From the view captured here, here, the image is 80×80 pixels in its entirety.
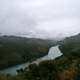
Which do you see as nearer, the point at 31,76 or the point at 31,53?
the point at 31,76

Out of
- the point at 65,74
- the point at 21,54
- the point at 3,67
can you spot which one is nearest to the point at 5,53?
the point at 21,54

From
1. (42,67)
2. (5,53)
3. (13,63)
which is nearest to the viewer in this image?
(42,67)

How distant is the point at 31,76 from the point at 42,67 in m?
3.89

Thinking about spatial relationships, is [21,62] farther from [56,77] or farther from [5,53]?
[56,77]

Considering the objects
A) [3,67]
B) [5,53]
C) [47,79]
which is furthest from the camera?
[5,53]

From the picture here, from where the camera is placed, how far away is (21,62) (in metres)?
163

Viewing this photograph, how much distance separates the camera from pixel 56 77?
180 feet

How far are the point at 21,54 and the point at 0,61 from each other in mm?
28235

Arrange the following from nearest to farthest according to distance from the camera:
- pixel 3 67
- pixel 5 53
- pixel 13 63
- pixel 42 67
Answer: pixel 42 67 < pixel 3 67 < pixel 13 63 < pixel 5 53

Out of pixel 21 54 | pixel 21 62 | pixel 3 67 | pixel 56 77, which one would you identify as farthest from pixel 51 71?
pixel 21 54

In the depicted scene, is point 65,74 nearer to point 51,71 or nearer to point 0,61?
point 51,71

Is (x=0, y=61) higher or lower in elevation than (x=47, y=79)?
lower

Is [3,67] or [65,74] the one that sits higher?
[65,74]

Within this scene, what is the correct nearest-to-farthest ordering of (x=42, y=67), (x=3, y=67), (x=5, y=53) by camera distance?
(x=42, y=67), (x=3, y=67), (x=5, y=53)
